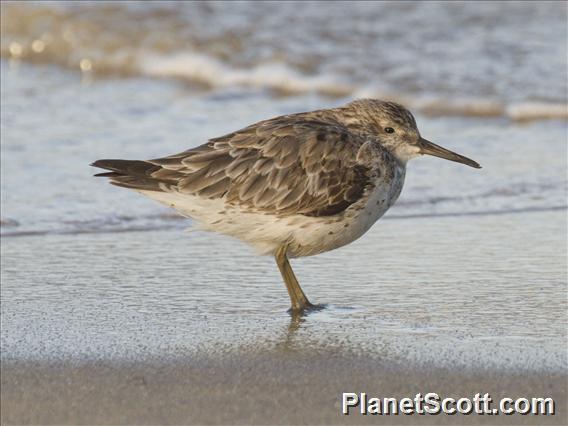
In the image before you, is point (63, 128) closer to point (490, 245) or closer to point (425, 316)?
point (490, 245)

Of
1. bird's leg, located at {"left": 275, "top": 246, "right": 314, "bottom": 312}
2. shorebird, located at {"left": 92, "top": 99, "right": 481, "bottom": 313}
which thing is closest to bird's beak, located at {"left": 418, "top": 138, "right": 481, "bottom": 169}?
shorebird, located at {"left": 92, "top": 99, "right": 481, "bottom": 313}

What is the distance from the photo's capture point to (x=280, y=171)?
23.2 ft

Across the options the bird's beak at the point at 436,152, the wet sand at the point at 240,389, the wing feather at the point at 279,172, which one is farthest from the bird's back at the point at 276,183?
the wet sand at the point at 240,389

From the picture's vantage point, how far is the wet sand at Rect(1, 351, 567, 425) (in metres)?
5.40

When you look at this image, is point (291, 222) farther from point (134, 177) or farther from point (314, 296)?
point (134, 177)

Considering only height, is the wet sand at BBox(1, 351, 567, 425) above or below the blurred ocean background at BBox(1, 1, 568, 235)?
below

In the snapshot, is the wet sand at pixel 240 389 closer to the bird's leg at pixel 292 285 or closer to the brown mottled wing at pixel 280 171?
the bird's leg at pixel 292 285

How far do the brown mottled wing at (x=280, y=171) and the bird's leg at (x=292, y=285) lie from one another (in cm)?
28

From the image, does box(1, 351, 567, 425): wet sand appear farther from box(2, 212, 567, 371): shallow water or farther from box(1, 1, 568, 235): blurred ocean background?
box(1, 1, 568, 235): blurred ocean background

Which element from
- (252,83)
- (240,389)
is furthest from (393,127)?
(252,83)

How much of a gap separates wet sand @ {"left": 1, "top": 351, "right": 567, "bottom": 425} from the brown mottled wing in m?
1.05

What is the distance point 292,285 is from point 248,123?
4391 mm

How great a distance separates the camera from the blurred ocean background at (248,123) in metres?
6.76

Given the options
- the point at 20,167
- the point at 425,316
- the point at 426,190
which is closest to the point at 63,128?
the point at 20,167
